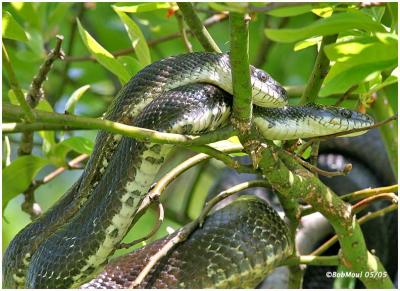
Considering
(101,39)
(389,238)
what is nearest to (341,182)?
(389,238)

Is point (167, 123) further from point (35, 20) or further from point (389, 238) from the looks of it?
point (389, 238)

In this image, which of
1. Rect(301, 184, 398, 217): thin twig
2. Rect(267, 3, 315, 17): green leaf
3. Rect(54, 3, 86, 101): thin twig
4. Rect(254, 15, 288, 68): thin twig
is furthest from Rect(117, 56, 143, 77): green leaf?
Rect(54, 3, 86, 101): thin twig

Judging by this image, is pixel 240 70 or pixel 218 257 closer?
pixel 240 70

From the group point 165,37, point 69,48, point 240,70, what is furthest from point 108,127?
point 69,48

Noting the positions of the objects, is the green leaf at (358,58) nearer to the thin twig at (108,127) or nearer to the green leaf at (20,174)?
the thin twig at (108,127)

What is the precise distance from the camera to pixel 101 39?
5.04m

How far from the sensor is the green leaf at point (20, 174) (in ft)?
11.3

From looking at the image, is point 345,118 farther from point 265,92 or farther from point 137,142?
point 137,142

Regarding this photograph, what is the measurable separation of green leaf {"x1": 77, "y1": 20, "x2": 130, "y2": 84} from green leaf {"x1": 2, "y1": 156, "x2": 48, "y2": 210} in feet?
2.34

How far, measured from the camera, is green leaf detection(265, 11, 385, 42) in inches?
71.2

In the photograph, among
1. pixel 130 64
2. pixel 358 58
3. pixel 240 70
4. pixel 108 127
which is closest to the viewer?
pixel 358 58

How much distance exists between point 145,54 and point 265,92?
0.53m

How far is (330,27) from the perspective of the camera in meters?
2.06

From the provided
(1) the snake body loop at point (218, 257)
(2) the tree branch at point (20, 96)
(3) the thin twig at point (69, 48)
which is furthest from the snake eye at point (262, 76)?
(3) the thin twig at point (69, 48)
